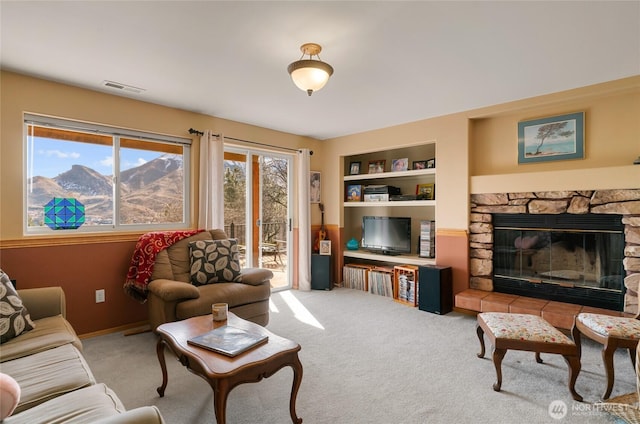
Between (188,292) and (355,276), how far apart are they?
281cm

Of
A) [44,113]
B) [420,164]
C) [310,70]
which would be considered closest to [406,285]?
[420,164]

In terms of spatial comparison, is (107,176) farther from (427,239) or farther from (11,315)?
(427,239)

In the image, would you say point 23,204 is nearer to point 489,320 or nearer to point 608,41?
point 489,320

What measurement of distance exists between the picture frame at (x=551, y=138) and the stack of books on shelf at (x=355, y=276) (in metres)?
2.50

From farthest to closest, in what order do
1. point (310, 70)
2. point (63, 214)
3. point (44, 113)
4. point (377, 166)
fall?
1. point (377, 166)
2. point (63, 214)
3. point (44, 113)
4. point (310, 70)

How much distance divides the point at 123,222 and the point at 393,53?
10.2 feet

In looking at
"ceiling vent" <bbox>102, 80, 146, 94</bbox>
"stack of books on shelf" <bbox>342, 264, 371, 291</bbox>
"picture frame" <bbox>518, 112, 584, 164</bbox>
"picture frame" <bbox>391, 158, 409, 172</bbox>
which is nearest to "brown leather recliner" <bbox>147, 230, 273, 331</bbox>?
"ceiling vent" <bbox>102, 80, 146, 94</bbox>

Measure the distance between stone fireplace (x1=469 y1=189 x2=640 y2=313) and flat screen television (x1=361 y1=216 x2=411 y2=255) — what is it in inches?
37.5

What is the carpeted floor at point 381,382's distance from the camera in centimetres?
195

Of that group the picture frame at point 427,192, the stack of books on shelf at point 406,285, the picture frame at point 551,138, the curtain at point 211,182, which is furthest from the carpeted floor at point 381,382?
the picture frame at point 551,138

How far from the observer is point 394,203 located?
4.64 metres

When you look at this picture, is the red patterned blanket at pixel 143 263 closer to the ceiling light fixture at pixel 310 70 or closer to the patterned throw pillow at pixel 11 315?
the patterned throw pillow at pixel 11 315

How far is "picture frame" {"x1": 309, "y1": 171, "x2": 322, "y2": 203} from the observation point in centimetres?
532

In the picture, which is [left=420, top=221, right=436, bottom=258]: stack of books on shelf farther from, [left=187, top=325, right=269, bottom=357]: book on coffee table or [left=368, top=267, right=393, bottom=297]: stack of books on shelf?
[left=187, top=325, right=269, bottom=357]: book on coffee table
